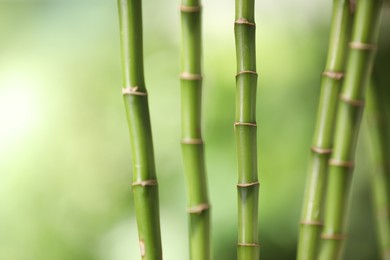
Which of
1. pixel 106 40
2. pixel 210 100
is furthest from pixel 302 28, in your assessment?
pixel 106 40

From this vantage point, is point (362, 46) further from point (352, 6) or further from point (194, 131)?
point (194, 131)

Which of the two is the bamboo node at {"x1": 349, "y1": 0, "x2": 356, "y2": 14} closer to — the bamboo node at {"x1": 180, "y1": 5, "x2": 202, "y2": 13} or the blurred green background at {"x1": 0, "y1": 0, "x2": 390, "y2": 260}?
the bamboo node at {"x1": 180, "y1": 5, "x2": 202, "y2": 13}

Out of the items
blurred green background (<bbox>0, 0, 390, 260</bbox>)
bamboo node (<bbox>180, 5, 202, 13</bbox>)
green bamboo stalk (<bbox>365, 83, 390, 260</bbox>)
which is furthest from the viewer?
blurred green background (<bbox>0, 0, 390, 260</bbox>)

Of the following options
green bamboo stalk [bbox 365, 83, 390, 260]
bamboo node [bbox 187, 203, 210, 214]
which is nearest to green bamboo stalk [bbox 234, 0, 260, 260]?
bamboo node [bbox 187, 203, 210, 214]

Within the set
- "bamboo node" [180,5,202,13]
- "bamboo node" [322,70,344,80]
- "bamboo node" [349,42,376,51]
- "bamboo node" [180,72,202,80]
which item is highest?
"bamboo node" [180,5,202,13]

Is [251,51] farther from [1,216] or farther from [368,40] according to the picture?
[1,216]

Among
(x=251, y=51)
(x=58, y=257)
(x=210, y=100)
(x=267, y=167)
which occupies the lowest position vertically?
(x=58, y=257)
